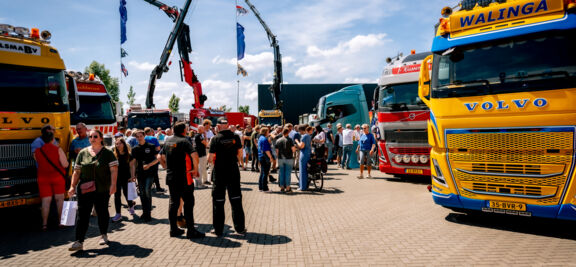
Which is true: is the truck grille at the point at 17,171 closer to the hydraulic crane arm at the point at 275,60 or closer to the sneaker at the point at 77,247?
the sneaker at the point at 77,247

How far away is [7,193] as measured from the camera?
6160 mm

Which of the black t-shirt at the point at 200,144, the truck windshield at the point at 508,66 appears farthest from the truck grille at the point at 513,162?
the black t-shirt at the point at 200,144

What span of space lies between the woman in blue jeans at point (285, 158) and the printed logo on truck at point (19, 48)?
552cm

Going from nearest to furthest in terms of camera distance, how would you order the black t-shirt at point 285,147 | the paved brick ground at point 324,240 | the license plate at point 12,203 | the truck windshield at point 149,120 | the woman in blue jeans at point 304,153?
the paved brick ground at point 324,240, the license plate at point 12,203, the black t-shirt at point 285,147, the woman in blue jeans at point 304,153, the truck windshield at point 149,120

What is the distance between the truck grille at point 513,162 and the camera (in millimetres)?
5066

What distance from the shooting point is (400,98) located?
10.6 m

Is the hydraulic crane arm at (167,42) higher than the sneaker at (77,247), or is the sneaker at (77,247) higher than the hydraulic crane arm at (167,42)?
the hydraulic crane arm at (167,42)

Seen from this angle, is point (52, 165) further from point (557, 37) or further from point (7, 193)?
point (557, 37)

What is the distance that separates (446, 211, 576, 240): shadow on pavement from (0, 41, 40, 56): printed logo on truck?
8385mm

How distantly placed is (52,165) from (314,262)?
4.91 meters

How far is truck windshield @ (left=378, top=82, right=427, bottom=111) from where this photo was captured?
33.9ft

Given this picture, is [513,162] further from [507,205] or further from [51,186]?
[51,186]

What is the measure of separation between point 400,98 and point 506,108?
5247mm

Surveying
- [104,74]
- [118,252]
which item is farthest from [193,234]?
[104,74]
